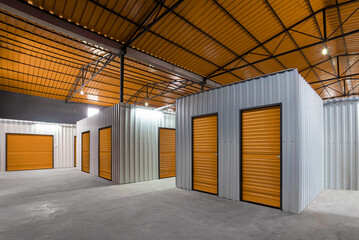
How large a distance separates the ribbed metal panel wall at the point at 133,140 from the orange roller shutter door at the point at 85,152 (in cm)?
355

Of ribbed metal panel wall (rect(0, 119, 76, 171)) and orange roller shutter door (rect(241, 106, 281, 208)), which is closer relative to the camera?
orange roller shutter door (rect(241, 106, 281, 208))

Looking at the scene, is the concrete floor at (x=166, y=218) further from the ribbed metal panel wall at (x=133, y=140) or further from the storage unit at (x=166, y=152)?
the storage unit at (x=166, y=152)

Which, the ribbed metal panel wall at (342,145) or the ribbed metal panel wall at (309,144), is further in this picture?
the ribbed metal panel wall at (342,145)

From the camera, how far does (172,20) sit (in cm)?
955

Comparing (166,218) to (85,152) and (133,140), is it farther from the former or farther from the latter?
(85,152)

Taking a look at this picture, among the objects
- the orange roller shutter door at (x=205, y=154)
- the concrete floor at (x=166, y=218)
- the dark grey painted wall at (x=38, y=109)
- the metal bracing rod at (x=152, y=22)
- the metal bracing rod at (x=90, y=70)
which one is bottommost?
the concrete floor at (x=166, y=218)

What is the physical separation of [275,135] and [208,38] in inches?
293

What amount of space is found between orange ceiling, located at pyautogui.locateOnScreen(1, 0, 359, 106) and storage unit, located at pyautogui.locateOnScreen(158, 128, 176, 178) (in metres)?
4.83

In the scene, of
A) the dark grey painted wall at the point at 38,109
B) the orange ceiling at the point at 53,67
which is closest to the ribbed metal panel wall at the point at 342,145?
the orange ceiling at the point at 53,67

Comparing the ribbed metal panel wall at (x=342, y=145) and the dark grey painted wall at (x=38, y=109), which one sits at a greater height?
the dark grey painted wall at (x=38, y=109)

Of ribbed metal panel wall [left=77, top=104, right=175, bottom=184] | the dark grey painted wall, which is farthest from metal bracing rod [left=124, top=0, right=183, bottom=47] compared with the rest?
the dark grey painted wall

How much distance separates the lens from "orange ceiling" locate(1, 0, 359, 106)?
891 cm

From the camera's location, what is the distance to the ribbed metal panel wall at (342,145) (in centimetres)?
801

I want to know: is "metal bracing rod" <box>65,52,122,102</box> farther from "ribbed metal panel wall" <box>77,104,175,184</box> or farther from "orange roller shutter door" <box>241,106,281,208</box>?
"orange roller shutter door" <box>241,106,281,208</box>
